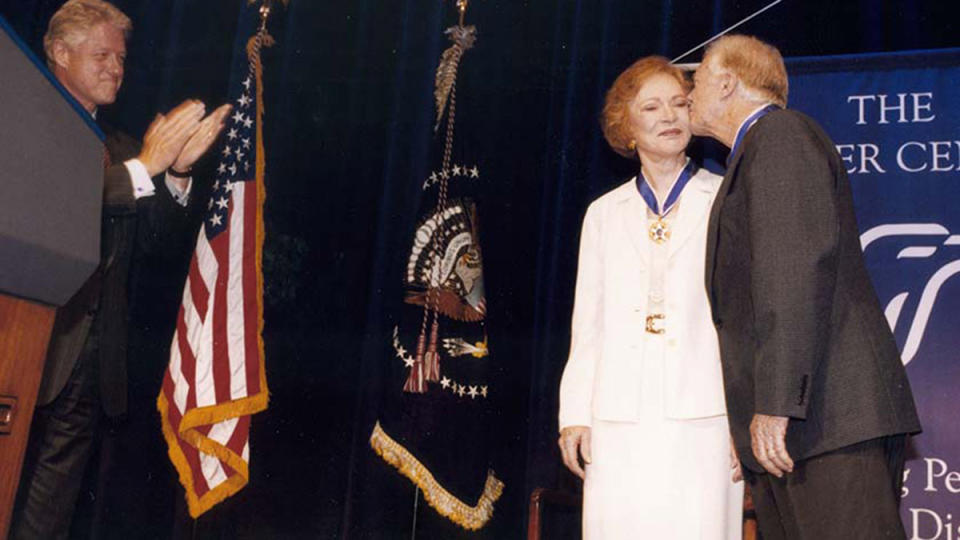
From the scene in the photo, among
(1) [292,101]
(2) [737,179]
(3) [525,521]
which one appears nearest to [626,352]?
(2) [737,179]

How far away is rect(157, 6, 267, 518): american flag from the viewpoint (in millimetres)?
3174

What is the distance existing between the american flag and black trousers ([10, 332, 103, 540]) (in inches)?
20.3

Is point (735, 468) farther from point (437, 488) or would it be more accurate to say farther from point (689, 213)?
point (437, 488)

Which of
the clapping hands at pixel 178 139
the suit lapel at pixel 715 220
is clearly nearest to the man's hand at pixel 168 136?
the clapping hands at pixel 178 139

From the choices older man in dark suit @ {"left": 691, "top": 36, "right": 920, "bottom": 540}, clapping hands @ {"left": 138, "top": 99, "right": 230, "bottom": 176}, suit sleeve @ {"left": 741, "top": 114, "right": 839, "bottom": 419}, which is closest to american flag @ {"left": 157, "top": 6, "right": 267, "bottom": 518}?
clapping hands @ {"left": 138, "top": 99, "right": 230, "bottom": 176}

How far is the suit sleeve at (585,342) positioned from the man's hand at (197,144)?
1482mm

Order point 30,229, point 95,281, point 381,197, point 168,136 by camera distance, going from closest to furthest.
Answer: point 30,229, point 95,281, point 168,136, point 381,197

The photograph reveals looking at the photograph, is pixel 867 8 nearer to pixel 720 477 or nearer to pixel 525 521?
pixel 720 477

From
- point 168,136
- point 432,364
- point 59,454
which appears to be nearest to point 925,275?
point 432,364

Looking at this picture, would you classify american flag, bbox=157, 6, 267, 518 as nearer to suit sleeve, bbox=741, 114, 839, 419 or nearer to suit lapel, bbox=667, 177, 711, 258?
suit lapel, bbox=667, 177, 711, 258

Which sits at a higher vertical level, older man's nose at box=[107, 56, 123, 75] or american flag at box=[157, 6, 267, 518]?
older man's nose at box=[107, 56, 123, 75]

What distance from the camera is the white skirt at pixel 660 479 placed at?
2092 millimetres

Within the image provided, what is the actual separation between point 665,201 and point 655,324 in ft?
1.14

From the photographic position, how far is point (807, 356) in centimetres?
170
